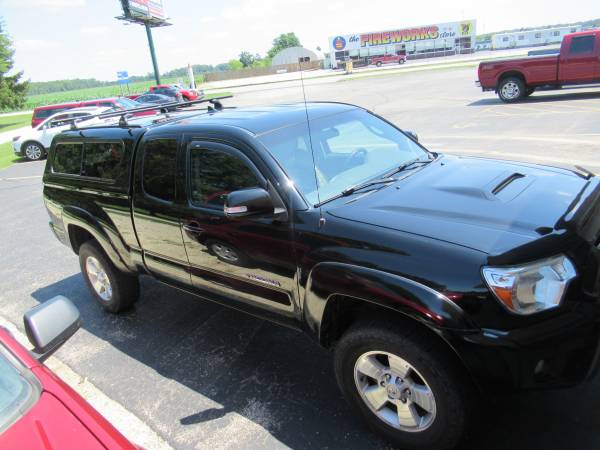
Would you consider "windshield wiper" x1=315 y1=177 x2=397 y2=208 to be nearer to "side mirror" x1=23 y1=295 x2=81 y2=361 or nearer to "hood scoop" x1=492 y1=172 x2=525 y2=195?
"hood scoop" x1=492 y1=172 x2=525 y2=195

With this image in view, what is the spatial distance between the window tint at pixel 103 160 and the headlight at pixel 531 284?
126 inches

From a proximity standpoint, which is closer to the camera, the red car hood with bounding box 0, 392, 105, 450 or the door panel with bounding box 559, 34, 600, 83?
the red car hood with bounding box 0, 392, 105, 450

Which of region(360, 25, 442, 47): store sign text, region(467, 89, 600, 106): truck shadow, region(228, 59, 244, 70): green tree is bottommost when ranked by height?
region(467, 89, 600, 106): truck shadow

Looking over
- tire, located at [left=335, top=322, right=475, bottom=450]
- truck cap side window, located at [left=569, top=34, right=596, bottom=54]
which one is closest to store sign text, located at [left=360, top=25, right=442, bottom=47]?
truck cap side window, located at [left=569, top=34, right=596, bottom=54]

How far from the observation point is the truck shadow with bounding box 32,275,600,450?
267 cm

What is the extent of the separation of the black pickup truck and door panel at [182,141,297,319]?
0.01 m

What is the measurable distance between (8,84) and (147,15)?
15059mm

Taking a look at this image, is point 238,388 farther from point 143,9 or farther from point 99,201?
point 143,9

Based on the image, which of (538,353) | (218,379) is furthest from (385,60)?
(538,353)

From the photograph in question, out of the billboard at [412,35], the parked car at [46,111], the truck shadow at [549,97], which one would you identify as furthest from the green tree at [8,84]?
the billboard at [412,35]

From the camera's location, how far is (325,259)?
8.57 feet

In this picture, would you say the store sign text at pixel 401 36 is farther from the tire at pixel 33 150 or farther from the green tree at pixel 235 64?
the tire at pixel 33 150

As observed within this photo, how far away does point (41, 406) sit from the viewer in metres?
1.79

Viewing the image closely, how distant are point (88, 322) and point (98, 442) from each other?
3.32 meters
